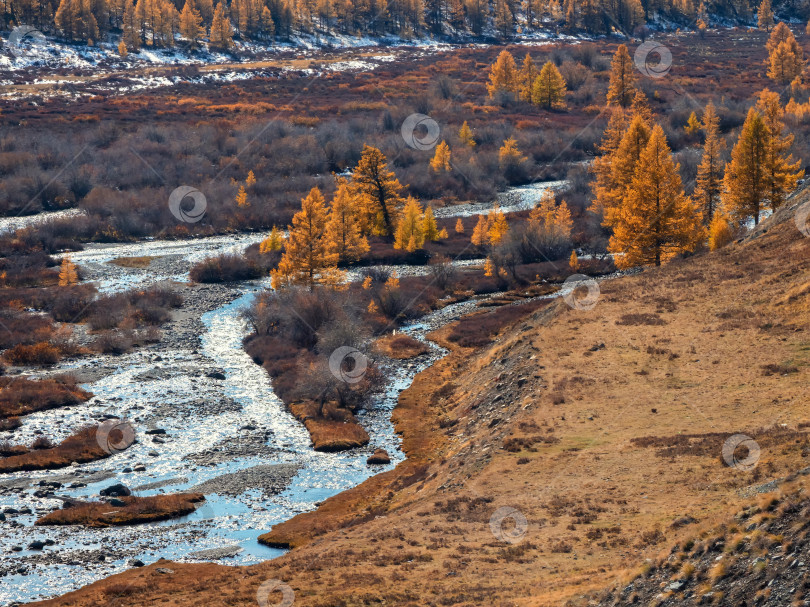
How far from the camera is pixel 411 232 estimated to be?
237ft

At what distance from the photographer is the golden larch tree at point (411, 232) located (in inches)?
2830

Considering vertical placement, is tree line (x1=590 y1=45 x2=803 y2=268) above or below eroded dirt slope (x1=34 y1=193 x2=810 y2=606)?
above

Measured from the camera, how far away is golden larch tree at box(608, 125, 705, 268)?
51.3 metres

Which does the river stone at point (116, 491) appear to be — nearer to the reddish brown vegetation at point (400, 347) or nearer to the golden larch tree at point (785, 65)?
the reddish brown vegetation at point (400, 347)

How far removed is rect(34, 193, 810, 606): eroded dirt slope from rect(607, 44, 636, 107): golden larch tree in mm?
73688

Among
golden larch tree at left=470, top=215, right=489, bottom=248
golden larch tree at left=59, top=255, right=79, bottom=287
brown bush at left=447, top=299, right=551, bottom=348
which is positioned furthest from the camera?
golden larch tree at left=470, top=215, right=489, bottom=248

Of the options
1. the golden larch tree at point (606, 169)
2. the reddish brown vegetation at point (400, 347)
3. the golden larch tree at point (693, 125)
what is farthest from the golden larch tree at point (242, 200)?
the golden larch tree at point (693, 125)

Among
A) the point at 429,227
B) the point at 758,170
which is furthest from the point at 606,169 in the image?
the point at 758,170

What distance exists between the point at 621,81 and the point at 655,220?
69.7 m

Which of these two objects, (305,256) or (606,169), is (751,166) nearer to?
(606,169)

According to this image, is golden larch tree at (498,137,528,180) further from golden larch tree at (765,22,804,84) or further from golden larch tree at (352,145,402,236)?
golden larch tree at (765,22,804,84)

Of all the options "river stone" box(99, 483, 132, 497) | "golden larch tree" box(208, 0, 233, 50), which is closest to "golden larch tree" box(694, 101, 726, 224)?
"river stone" box(99, 483, 132, 497)

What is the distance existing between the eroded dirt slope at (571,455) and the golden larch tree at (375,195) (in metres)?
34.3

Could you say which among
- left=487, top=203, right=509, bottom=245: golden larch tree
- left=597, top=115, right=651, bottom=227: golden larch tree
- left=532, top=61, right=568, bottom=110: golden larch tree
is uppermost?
left=532, top=61, right=568, bottom=110: golden larch tree
